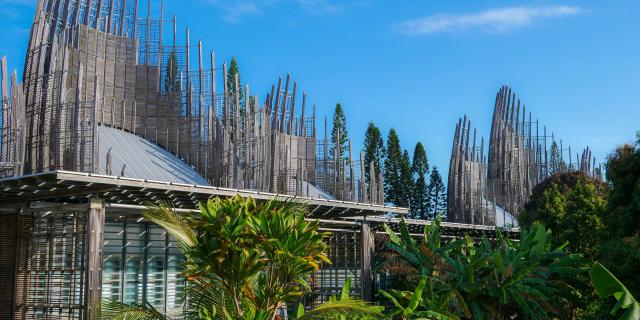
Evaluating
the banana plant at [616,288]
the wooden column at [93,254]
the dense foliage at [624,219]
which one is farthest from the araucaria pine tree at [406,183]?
the banana plant at [616,288]

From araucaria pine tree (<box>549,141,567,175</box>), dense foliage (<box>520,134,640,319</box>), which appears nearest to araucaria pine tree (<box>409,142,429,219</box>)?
araucaria pine tree (<box>549,141,567,175</box>)

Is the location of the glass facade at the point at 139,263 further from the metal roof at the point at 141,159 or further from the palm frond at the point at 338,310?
the palm frond at the point at 338,310

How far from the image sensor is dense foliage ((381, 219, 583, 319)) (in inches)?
642

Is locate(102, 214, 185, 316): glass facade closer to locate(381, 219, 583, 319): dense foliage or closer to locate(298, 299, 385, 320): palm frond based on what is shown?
locate(381, 219, 583, 319): dense foliage

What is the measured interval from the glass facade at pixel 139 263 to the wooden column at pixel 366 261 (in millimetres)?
4389

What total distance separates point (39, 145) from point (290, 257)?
42.1 ft

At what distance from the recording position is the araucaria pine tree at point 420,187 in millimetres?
Answer: 49281

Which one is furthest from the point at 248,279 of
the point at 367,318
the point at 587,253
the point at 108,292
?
the point at 587,253

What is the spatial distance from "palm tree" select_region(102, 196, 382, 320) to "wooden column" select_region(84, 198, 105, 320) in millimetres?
4277

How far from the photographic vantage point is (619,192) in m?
15.5

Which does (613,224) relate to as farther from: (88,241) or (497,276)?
(88,241)

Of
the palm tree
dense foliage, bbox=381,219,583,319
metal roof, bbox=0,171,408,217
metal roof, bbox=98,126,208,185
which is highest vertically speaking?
metal roof, bbox=98,126,208,185

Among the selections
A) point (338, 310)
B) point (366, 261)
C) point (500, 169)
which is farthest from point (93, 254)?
point (500, 169)

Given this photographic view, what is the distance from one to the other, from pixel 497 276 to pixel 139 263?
776 cm
